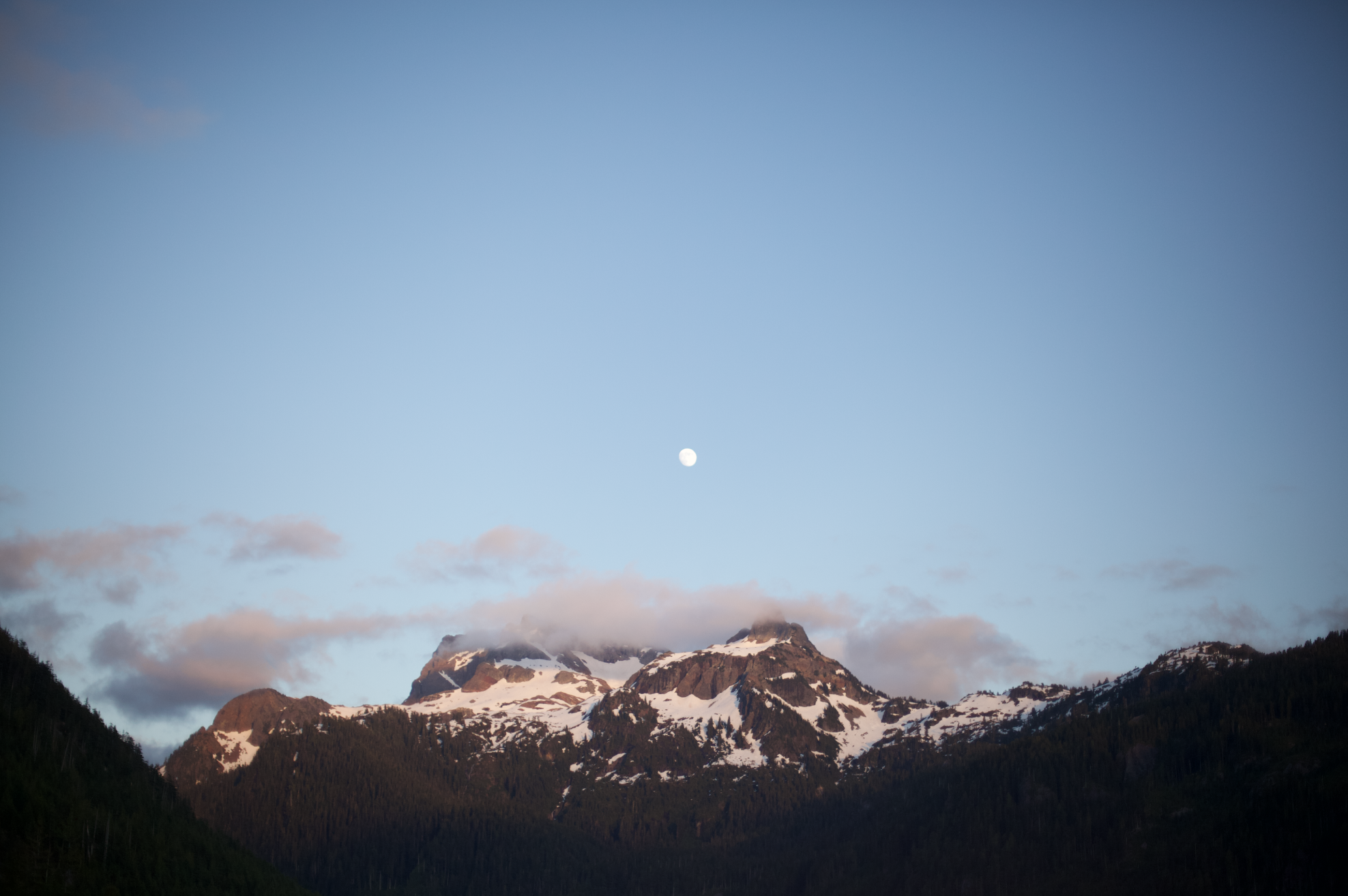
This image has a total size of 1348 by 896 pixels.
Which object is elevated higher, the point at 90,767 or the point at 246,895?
the point at 90,767

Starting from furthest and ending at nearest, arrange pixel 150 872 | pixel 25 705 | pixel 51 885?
pixel 25 705
pixel 150 872
pixel 51 885

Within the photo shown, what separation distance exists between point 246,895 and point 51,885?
157 ft

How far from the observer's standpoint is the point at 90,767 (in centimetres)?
19700

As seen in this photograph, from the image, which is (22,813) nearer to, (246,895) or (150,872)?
(150,872)

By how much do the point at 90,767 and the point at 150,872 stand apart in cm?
2940

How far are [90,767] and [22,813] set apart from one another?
124 ft

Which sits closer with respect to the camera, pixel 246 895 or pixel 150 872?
pixel 150 872

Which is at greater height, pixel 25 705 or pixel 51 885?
pixel 25 705

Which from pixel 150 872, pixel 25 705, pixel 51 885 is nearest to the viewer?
pixel 51 885

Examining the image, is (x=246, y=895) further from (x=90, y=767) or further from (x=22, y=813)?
(x=22, y=813)

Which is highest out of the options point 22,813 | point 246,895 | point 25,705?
point 25,705

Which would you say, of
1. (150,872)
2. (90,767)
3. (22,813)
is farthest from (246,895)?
(22,813)

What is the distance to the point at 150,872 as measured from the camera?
587ft

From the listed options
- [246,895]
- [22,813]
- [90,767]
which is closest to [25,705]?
[90,767]
